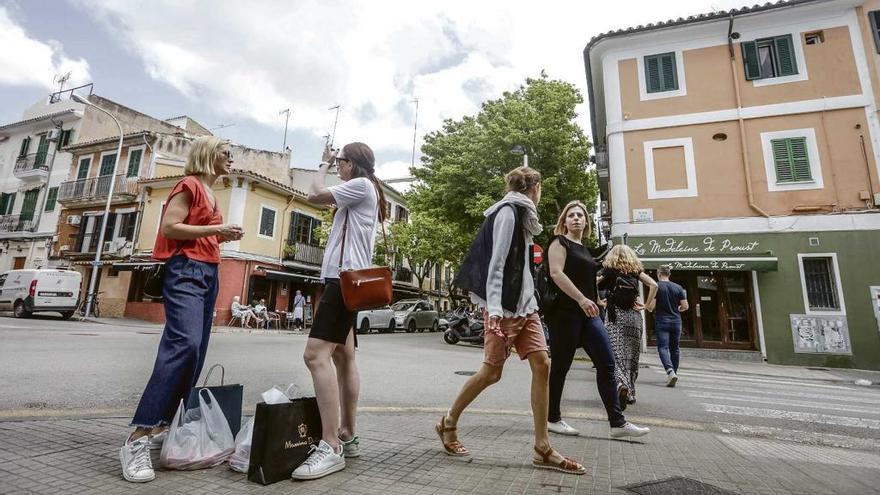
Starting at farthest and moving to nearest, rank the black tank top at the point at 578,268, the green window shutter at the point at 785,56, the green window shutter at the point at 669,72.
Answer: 1. the green window shutter at the point at 669,72
2. the green window shutter at the point at 785,56
3. the black tank top at the point at 578,268

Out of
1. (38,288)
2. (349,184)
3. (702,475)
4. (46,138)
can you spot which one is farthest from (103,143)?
(702,475)

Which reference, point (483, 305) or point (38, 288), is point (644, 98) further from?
point (38, 288)

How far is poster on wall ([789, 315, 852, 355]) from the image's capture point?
11531mm

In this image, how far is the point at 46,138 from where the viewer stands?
29.0 meters

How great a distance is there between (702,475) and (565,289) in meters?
1.49

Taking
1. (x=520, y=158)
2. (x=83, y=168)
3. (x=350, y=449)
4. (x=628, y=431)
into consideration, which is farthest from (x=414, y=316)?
(x=83, y=168)

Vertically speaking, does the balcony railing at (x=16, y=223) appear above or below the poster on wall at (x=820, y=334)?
above

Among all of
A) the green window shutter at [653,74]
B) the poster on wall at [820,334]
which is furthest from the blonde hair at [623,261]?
the green window shutter at [653,74]

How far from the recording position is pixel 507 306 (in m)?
2.85

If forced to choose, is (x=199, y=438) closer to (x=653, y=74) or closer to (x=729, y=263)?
(x=729, y=263)

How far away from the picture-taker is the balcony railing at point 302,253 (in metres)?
24.4

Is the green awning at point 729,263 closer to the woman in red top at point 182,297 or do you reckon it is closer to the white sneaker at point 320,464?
the white sneaker at point 320,464

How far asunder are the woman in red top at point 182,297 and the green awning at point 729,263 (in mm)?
12700

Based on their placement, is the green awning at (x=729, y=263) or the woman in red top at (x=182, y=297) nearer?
the woman in red top at (x=182, y=297)
